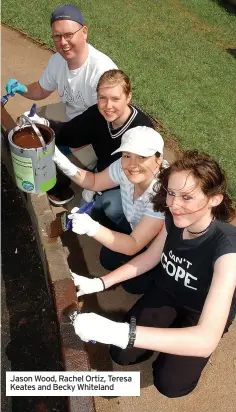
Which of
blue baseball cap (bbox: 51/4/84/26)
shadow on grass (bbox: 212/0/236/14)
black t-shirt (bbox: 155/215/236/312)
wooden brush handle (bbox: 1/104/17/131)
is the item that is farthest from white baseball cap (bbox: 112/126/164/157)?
shadow on grass (bbox: 212/0/236/14)

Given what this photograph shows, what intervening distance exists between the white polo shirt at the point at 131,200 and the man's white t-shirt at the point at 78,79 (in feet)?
2.84

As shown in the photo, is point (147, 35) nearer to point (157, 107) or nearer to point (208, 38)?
point (208, 38)

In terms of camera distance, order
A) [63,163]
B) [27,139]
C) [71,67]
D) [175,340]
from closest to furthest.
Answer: [175,340] < [27,139] < [63,163] < [71,67]

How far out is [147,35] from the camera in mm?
7320

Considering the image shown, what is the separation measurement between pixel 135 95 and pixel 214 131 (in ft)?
3.82

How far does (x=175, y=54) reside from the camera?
6957 millimetres

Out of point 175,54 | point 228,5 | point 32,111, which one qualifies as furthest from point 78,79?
point 228,5

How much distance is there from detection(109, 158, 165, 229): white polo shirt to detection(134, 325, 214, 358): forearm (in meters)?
0.86

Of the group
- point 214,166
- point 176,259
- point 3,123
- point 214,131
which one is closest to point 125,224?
point 176,259

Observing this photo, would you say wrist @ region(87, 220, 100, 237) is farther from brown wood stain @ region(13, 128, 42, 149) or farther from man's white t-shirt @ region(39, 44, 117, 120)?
man's white t-shirt @ region(39, 44, 117, 120)

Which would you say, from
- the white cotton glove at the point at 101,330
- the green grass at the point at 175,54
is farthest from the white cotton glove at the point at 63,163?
the green grass at the point at 175,54

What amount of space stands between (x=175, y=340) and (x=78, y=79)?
96.4 inches

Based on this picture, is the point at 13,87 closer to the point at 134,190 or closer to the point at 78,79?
the point at 78,79

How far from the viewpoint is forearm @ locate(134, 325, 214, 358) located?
227 cm
